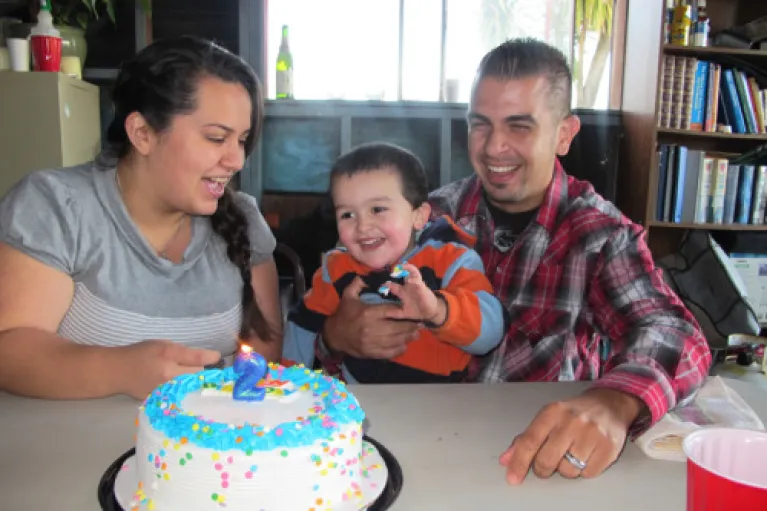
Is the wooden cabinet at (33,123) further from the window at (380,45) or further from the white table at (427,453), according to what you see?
the white table at (427,453)

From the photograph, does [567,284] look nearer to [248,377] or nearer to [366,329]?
[366,329]

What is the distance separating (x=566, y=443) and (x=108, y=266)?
0.90 meters

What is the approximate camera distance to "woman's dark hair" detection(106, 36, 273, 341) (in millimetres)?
1294

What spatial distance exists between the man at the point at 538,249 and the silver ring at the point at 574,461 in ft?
1.22

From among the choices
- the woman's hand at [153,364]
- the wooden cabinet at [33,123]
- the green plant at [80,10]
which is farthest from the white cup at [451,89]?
the woman's hand at [153,364]

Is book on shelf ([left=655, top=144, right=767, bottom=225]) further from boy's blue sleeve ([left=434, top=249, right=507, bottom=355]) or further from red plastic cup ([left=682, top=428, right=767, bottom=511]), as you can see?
red plastic cup ([left=682, top=428, right=767, bottom=511])

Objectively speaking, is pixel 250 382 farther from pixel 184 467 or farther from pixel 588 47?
pixel 588 47

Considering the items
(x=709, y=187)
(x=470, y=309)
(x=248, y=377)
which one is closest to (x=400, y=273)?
(x=470, y=309)

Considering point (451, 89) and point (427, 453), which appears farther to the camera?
point (451, 89)

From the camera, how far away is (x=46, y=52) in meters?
2.62

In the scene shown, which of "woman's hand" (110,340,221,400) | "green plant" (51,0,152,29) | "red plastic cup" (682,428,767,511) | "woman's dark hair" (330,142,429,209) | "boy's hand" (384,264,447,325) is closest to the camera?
"red plastic cup" (682,428,767,511)

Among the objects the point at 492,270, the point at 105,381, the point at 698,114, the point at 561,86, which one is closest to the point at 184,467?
the point at 105,381

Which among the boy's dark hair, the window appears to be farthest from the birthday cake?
the window

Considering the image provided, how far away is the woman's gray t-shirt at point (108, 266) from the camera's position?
3.87 ft
